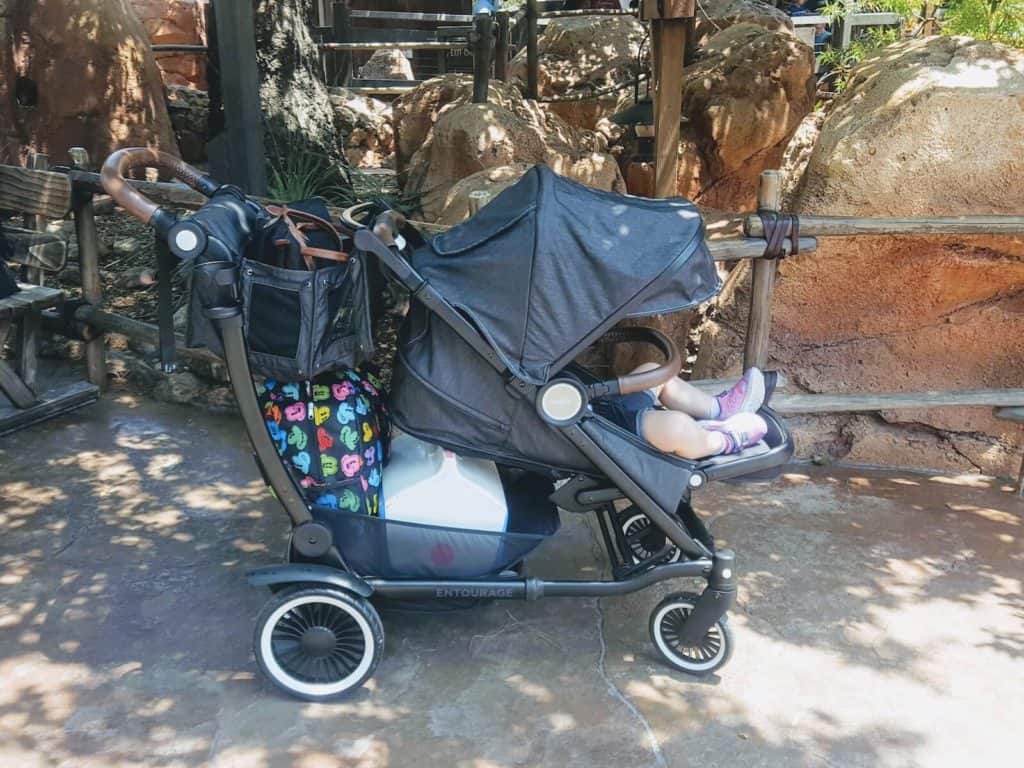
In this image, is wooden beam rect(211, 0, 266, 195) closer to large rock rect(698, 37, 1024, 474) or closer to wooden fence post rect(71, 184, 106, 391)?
wooden fence post rect(71, 184, 106, 391)

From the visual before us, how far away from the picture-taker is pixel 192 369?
17.6 ft

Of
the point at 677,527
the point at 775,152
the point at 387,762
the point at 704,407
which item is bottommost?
the point at 387,762

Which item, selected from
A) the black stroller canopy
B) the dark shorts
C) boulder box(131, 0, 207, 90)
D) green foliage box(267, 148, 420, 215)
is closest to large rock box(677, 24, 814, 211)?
green foliage box(267, 148, 420, 215)

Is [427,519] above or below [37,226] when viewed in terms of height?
below

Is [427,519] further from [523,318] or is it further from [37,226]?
[37,226]

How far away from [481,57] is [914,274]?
445cm

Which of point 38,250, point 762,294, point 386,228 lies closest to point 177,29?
point 38,250

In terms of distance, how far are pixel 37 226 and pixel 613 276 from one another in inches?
156

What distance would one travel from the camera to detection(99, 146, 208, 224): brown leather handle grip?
8.81 feet

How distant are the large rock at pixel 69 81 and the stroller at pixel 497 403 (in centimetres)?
565

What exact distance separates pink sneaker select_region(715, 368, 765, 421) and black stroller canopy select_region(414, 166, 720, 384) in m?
0.54

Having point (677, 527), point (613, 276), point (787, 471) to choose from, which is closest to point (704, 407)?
point (677, 527)

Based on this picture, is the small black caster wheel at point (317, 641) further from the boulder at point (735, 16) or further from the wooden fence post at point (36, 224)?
the boulder at point (735, 16)

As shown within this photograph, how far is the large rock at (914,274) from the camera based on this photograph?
4387mm
